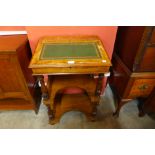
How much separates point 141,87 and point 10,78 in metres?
1.10

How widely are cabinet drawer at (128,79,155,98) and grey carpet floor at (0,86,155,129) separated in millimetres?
346

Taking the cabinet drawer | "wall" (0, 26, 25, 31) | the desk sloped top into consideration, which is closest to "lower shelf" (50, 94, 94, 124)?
the cabinet drawer

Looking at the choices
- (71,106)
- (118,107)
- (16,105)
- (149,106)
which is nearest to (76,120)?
(71,106)

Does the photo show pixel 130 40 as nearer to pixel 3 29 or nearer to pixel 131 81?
pixel 131 81

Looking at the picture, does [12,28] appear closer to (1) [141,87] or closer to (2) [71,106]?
(2) [71,106]

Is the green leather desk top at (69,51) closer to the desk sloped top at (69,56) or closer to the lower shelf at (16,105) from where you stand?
the desk sloped top at (69,56)

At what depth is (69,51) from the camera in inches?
37.1

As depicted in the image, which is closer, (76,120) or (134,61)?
(134,61)

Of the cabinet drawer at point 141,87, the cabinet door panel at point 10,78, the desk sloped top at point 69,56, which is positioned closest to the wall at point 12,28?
the desk sloped top at point 69,56

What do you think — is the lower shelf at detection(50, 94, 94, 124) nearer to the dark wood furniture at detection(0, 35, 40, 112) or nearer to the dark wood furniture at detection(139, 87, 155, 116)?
the dark wood furniture at detection(0, 35, 40, 112)

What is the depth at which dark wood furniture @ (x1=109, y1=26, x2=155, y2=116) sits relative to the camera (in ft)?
2.83

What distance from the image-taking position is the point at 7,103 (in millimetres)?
1348
